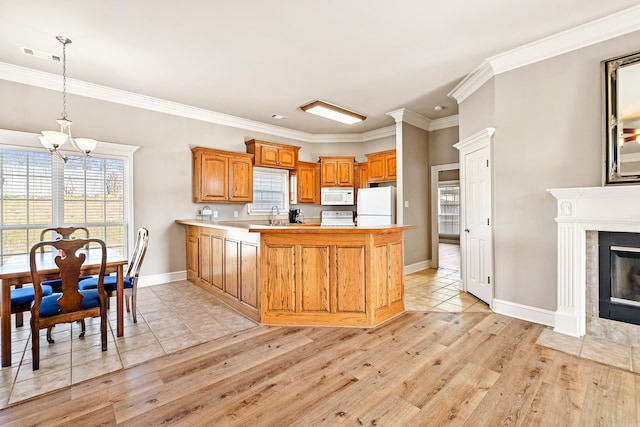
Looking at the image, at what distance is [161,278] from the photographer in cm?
481

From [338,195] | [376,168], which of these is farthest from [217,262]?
→ [376,168]

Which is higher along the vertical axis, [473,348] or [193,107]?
[193,107]

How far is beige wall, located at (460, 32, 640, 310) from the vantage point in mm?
2857

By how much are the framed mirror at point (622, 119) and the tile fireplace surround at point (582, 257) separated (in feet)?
0.95

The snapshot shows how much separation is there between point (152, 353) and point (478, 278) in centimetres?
388

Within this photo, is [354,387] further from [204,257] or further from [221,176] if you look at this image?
[221,176]

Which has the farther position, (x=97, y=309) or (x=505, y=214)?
(x=505, y=214)

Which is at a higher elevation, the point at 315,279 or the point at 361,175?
the point at 361,175

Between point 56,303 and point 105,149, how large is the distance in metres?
2.66

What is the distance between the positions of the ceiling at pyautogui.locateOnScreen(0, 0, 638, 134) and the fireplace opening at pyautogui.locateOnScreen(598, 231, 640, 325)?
2079 millimetres

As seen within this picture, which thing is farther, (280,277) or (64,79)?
(64,79)

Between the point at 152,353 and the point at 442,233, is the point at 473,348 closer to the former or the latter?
the point at 152,353

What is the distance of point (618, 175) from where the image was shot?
2691 millimetres

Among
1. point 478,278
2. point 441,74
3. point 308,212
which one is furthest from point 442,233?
point 441,74
